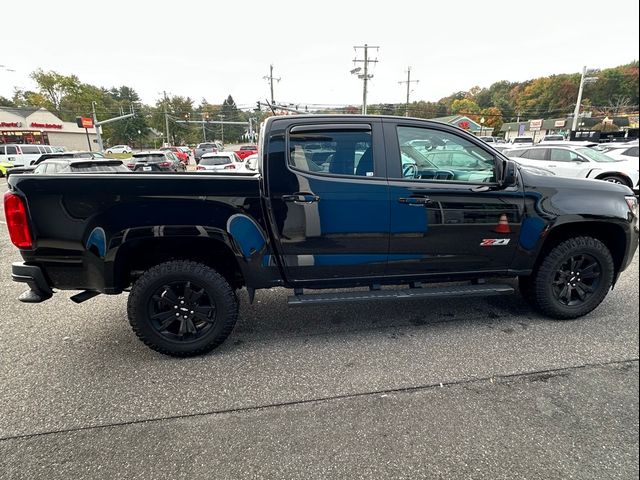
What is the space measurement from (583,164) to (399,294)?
10.5m

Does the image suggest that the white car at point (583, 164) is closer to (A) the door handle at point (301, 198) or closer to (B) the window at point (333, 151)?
(B) the window at point (333, 151)

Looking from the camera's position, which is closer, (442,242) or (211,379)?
(211,379)

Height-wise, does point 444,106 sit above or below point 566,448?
above

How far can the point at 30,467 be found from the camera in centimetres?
190

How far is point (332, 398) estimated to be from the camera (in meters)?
2.40

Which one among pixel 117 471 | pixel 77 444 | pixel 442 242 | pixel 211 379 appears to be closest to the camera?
pixel 117 471

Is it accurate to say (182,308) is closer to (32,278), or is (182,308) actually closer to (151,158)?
(32,278)

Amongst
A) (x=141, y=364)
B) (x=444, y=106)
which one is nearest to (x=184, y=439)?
(x=141, y=364)

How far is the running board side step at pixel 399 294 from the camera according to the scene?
2.93 meters

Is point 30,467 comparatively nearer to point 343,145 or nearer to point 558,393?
point 343,145

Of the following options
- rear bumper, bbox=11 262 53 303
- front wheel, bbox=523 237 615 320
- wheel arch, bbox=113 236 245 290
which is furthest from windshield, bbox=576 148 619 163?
rear bumper, bbox=11 262 53 303

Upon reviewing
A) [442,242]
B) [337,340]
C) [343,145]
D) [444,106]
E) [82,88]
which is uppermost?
[82,88]

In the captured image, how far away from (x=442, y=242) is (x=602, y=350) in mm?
1575

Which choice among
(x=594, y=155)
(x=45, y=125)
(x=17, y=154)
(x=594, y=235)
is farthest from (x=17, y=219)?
(x=45, y=125)
